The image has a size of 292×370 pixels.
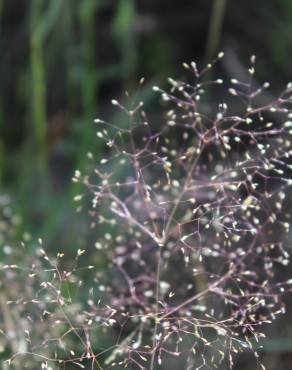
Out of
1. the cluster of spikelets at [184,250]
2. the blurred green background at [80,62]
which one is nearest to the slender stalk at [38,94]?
the blurred green background at [80,62]

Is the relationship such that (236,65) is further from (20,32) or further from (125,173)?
(20,32)

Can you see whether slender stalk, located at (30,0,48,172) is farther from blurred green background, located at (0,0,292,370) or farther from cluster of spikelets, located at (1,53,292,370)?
cluster of spikelets, located at (1,53,292,370)

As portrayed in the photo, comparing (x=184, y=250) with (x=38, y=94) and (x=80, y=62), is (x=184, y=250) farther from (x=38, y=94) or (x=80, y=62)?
(x=80, y=62)

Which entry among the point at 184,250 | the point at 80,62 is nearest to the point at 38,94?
the point at 80,62

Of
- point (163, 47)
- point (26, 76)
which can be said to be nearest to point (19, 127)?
point (26, 76)

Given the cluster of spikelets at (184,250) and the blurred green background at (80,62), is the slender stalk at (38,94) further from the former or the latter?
the cluster of spikelets at (184,250)

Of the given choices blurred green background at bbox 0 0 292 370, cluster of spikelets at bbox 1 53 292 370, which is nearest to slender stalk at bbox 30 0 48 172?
blurred green background at bbox 0 0 292 370
